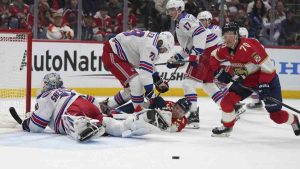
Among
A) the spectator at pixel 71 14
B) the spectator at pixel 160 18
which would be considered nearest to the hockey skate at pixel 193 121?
the spectator at pixel 71 14

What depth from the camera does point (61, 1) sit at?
10016 millimetres

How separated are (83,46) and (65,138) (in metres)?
4.38

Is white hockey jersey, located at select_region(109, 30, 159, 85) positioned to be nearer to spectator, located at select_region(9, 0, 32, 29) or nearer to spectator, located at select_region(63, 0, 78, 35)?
spectator, located at select_region(9, 0, 32, 29)

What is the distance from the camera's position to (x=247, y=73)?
5.86 meters

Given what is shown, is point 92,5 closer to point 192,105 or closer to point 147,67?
point 192,105

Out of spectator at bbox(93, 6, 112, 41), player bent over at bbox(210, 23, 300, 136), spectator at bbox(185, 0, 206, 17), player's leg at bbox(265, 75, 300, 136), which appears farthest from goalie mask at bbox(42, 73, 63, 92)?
spectator at bbox(185, 0, 206, 17)

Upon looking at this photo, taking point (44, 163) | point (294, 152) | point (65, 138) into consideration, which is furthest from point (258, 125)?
point (44, 163)

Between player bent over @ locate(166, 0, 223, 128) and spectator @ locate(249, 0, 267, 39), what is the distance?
3958mm

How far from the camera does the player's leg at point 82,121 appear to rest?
16.8 feet

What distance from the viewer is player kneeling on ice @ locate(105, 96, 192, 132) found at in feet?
17.5

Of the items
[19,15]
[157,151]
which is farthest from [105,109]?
[19,15]

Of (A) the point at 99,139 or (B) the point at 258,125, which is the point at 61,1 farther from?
(A) the point at 99,139

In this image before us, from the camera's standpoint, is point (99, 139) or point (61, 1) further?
point (61, 1)

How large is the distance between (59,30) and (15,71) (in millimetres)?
2948
